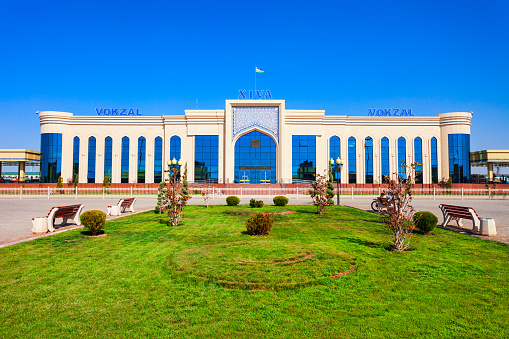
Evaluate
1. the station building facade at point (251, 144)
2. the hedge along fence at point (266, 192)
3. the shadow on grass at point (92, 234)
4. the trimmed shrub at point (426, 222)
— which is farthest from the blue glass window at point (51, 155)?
the trimmed shrub at point (426, 222)

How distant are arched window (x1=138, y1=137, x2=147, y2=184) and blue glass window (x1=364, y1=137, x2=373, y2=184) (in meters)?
35.8

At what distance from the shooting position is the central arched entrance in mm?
49219

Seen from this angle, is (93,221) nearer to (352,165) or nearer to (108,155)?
(108,155)

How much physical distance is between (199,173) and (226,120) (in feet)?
30.5

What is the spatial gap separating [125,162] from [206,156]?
43.3 ft

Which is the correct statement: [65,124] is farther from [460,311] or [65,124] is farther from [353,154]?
[460,311]

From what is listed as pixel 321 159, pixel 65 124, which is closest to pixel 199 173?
pixel 321 159

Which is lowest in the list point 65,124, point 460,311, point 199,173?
point 460,311

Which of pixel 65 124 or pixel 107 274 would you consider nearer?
pixel 107 274

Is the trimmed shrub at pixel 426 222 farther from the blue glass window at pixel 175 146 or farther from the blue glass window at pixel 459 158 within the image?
the blue glass window at pixel 459 158

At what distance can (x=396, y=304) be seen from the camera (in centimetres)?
462

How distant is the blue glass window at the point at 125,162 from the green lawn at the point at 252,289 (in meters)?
43.2

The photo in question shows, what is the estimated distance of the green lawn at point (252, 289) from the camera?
3961mm

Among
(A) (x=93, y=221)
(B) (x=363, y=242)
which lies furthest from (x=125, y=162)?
(B) (x=363, y=242)
